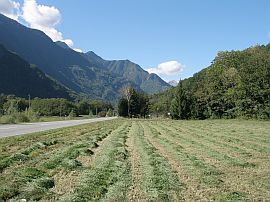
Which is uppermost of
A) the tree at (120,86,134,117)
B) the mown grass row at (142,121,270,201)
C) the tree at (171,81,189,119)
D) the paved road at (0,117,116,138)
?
the tree at (120,86,134,117)

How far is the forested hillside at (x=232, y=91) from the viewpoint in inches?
3115

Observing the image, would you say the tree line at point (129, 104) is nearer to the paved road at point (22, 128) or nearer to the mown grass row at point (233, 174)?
the paved road at point (22, 128)

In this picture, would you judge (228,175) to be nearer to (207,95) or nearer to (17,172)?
(17,172)

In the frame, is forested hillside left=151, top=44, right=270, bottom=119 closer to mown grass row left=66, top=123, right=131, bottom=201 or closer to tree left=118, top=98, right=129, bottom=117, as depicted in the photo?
tree left=118, top=98, right=129, bottom=117

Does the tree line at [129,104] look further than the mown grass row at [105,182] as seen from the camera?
Yes

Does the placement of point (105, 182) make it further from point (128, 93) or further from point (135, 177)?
point (128, 93)

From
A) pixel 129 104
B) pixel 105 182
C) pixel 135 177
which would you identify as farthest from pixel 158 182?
pixel 129 104

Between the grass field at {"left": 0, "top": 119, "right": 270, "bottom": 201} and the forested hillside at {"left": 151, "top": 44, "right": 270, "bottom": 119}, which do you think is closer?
the grass field at {"left": 0, "top": 119, "right": 270, "bottom": 201}

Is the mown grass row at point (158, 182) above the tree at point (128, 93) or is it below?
below

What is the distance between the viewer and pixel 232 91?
87688 mm

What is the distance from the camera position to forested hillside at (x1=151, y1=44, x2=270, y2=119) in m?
79.1

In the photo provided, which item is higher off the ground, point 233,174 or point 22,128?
point 22,128

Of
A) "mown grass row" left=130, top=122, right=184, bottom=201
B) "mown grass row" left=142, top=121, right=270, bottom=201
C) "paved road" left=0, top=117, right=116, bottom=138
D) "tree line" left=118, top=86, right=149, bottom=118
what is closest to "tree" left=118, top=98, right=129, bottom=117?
"tree line" left=118, top=86, right=149, bottom=118

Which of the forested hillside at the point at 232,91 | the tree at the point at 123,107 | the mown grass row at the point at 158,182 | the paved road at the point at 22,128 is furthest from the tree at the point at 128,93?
the mown grass row at the point at 158,182
